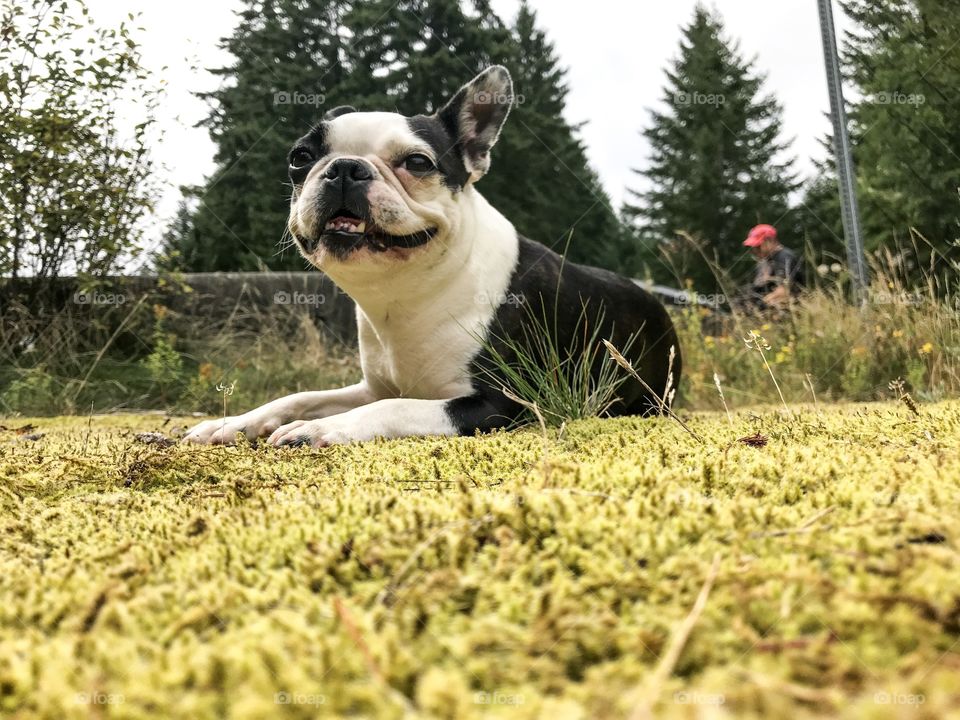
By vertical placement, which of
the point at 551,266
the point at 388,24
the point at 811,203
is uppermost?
the point at 388,24

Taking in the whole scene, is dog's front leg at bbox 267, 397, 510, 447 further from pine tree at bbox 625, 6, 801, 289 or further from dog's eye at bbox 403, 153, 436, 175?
pine tree at bbox 625, 6, 801, 289

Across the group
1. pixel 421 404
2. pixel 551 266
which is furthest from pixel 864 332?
pixel 421 404

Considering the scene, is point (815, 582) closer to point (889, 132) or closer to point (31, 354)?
point (31, 354)

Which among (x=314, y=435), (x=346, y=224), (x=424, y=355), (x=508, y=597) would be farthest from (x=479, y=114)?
(x=508, y=597)

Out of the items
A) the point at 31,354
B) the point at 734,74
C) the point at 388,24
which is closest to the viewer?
the point at 31,354

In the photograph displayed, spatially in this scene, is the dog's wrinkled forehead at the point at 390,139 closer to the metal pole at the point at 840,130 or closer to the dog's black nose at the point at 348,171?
the dog's black nose at the point at 348,171

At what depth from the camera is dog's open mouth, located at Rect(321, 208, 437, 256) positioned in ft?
10.7

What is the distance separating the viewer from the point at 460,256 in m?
3.47

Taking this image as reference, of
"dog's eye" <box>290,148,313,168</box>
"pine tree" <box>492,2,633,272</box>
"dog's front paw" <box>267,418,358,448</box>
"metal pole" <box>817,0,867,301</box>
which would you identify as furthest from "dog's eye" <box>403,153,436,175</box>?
"pine tree" <box>492,2,633,272</box>

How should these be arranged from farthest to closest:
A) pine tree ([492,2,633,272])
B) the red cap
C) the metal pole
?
pine tree ([492,2,633,272]), the red cap, the metal pole

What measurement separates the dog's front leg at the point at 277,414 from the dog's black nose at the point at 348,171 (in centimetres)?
102

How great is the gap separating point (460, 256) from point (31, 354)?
17.0 feet

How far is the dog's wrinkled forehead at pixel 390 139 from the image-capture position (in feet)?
11.2

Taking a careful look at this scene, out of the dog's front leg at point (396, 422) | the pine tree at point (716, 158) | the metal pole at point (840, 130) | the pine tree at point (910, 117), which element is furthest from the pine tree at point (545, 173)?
the dog's front leg at point (396, 422)
